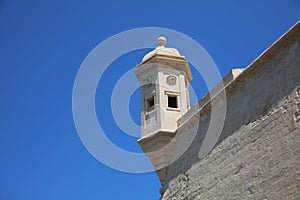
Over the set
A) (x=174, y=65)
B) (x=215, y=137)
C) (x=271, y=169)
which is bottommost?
(x=271, y=169)

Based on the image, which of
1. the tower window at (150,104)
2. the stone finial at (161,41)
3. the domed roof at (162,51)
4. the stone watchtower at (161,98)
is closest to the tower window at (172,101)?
the stone watchtower at (161,98)

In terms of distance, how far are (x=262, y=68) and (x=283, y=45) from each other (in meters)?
0.56

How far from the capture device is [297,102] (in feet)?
21.6

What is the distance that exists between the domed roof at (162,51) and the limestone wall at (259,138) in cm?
223

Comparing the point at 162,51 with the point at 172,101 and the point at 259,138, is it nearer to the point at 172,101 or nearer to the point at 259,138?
the point at 172,101

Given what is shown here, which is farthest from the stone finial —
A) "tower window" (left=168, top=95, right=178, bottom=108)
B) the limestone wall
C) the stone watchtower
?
the limestone wall

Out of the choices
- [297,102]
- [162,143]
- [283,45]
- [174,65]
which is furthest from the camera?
[174,65]

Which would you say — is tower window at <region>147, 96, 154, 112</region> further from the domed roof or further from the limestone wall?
the limestone wall

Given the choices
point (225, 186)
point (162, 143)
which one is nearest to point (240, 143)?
point (225, 186)

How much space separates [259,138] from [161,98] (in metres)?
3.41

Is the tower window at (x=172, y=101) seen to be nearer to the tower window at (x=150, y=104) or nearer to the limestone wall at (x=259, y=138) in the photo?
the tower window at (x=150, y=104)

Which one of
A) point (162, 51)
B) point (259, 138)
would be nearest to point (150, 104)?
point (162, 51)

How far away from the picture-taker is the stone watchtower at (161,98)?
9898mm

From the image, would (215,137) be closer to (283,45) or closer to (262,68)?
(262,68)
